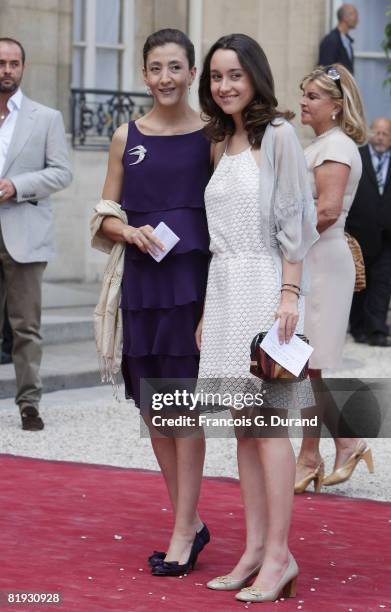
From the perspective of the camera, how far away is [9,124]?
29.2 ft

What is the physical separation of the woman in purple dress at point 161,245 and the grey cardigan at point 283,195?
32 cm

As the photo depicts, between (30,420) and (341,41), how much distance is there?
897 centimetres

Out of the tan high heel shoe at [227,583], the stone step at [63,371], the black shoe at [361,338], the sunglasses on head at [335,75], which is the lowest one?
the black shoe at [361,338]

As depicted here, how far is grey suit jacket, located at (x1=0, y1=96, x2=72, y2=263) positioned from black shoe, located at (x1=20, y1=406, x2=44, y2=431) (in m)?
0.83

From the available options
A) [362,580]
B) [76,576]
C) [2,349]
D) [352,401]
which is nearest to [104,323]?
[76,576]

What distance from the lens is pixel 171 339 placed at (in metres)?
5.50

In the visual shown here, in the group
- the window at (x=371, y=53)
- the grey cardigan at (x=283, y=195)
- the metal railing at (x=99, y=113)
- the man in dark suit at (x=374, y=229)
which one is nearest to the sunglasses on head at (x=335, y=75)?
the grey cardigan at (x=283, y=195)

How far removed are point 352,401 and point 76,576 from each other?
2.50 meters

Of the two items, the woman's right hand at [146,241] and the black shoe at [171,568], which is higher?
the woman's right hand at [146,241]

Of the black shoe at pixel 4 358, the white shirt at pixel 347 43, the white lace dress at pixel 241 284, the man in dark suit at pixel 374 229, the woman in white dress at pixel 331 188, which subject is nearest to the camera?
the white lace dress at pixel 241 284

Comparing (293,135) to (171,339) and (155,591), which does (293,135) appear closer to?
(171,339)

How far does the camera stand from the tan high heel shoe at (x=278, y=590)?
520cm
